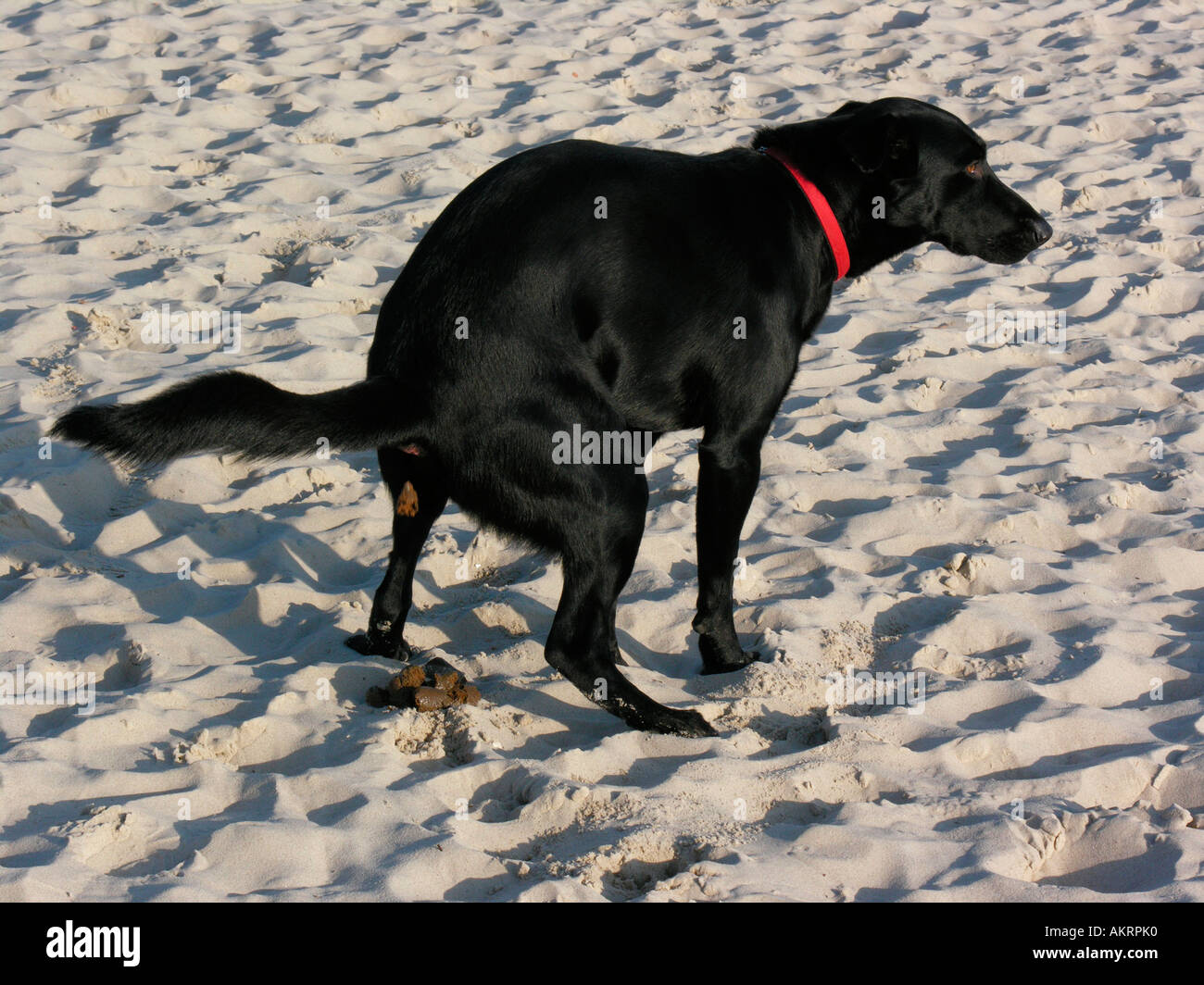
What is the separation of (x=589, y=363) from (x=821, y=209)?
91 centimetres

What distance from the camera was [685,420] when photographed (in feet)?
10.8

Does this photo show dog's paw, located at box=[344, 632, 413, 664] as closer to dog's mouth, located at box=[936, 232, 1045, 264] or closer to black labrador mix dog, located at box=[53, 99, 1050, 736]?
black labrador mix dog, located at box=[53, 99, 1050, 736]

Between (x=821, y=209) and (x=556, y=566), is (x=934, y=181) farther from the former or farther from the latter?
(x=556, y=566)

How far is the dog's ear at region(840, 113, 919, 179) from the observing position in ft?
11.2

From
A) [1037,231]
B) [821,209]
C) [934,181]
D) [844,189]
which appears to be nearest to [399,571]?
[821,209]

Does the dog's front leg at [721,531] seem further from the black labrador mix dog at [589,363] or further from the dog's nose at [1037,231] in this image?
the dog's nose at [1037,231]

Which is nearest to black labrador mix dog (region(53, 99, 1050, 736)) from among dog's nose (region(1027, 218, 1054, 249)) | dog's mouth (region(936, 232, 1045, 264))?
dog's mouth (region(936, 232, 1045, 264))

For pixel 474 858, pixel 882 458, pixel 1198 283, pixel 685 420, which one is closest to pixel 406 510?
pixel 685 420

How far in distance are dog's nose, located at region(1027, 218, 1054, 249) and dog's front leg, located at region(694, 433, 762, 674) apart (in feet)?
4.11

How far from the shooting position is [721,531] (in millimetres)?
3311

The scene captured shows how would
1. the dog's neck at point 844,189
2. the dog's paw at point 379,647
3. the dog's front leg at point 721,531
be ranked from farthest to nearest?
the dog's neck at point 844,189, the dog's paw at point 379,647, the dog's front leg at point 721,531

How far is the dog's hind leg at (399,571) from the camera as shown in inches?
129

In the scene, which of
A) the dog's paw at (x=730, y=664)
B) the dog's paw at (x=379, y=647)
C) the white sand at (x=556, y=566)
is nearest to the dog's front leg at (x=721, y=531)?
the dog's paw at (x=730, y=664)

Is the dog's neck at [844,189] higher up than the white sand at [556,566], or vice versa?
the dog's neck at [844,189]
